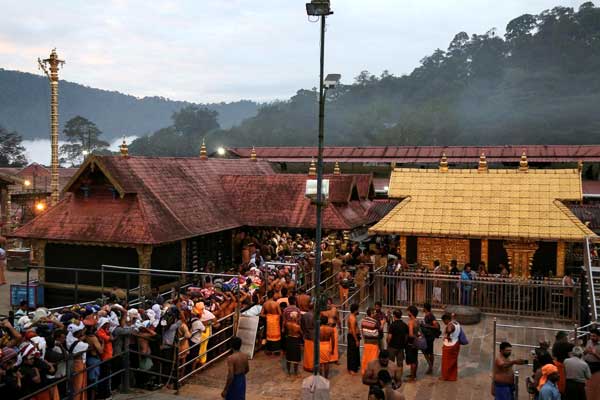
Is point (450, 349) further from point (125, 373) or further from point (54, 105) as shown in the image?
point (54, 105)

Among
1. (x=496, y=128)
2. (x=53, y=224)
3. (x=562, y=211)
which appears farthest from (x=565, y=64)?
(x=53, y=224)

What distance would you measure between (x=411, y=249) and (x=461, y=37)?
386 feet

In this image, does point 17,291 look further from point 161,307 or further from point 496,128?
point 496,128

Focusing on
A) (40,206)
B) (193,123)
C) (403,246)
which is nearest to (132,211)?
(403,246)

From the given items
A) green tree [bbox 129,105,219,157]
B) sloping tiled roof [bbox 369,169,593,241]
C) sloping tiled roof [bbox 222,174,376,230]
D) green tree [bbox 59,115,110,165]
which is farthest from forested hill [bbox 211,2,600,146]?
sloping tiled roof [bbox 369,169,593,241]

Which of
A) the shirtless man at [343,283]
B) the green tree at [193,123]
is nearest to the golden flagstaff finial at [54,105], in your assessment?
the shirtless man at [343,283]

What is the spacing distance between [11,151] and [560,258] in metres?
84.4

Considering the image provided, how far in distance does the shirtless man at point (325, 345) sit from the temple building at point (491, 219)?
7.77 metres

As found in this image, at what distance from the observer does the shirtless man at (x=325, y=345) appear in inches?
462

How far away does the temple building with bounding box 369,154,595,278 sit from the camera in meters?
18.5

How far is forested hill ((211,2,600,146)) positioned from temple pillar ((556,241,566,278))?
6316 centimetres

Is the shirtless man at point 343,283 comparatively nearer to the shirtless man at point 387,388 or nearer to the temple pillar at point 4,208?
the shirtless man at point 387,388

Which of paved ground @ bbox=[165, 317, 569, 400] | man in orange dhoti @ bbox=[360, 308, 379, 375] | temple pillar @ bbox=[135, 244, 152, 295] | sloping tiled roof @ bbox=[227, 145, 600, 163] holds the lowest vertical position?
paved ground @ bbox=[165, 317, 569, 400]

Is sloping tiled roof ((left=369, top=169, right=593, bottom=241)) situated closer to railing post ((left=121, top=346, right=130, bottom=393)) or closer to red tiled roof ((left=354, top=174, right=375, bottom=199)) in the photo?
red tiled roof ((left=354, top=174, right=375, bottom=199))
